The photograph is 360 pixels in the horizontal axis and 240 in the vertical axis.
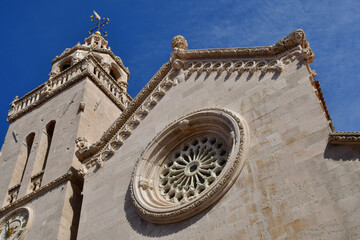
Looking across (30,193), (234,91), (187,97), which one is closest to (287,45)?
(234,91)

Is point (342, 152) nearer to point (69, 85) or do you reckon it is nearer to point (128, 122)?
point (128, 122)

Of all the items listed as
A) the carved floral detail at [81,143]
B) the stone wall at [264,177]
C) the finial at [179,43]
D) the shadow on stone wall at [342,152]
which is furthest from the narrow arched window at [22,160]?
the shadow on stone wall at [342,152]

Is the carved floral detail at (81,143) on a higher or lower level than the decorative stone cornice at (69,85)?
lower

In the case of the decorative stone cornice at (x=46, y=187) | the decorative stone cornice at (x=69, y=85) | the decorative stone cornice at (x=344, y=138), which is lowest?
the decorative stone cornice at (x=344, y=138)

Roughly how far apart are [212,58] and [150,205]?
588cm

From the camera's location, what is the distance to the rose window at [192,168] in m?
14.9

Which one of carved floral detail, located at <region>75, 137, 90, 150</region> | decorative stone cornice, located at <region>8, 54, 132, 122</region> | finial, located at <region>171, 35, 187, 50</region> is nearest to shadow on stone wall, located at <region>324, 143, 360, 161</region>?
finial, located at <region>171, 35, 187, 50</region>

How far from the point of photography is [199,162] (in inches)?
613

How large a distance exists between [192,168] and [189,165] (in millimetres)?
158

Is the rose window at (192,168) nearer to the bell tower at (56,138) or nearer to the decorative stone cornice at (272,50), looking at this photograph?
the decorative stone cornice at (272,50)

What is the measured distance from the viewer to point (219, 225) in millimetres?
12805

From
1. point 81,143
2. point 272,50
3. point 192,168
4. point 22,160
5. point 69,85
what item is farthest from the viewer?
point 69,85

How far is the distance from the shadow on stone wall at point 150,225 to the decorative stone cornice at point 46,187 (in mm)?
3655

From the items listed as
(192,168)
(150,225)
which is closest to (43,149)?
(192,168)
